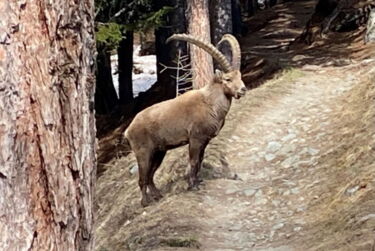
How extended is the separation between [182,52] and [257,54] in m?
3.01

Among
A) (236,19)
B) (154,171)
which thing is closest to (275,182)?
(154,171)

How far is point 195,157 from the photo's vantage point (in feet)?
33.5

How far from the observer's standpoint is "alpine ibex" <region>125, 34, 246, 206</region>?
33.2ft

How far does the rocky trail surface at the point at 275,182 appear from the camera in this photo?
8758 mm

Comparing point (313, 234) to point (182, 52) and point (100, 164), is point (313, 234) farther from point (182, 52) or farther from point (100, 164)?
point (182, 52)

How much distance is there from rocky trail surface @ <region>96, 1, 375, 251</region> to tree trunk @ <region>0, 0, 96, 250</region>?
10.1 ft

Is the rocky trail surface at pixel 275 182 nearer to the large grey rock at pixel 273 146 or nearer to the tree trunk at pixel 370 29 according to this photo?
the large grey rock at pixel 273 146

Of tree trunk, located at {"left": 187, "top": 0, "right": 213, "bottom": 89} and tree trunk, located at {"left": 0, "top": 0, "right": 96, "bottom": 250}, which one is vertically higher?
tree trunk, located at {"left": 0, "top": 0, "right": 96, "bottom": 250}

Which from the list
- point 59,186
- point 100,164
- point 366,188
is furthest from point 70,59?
point 100,164

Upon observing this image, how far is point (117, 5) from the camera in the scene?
58.5ft

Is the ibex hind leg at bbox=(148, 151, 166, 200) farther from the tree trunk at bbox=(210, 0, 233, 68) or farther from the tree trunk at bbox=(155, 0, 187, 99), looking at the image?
the tree trunk at bbox=(210, 0, 233, 68)

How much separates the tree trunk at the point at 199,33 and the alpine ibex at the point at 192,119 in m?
4.38

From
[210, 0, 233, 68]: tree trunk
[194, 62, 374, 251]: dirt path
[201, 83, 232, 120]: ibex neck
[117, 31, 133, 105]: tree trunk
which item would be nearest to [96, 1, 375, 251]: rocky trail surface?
[194, 62, 374, 251]: dirt path

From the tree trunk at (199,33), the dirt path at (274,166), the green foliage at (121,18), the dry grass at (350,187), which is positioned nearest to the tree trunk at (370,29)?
the dirt path at (274,166)
